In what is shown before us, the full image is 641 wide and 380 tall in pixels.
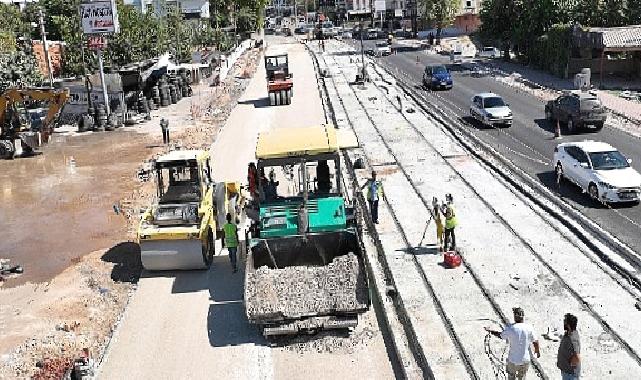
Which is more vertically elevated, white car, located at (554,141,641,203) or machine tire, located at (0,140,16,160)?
white car, located at (554,141,641,203)

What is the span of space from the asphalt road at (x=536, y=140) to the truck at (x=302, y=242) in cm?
760

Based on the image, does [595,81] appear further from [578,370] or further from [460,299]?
[578,370]

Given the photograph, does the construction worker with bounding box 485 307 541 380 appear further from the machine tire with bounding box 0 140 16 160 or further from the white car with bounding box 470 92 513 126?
the machine tire with bounding box 0 140 16 160

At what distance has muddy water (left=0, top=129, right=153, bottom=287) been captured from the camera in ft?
64.8

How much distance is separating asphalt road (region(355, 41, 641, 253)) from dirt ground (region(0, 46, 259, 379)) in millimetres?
12584

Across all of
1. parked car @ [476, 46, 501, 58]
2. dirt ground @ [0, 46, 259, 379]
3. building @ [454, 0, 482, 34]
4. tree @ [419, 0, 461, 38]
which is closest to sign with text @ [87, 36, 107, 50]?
dirt ground @ [0, 46, 259, 379]

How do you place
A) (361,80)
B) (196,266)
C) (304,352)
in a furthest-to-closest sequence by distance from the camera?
1. (361,80)
2. (196,266)
3. (304,352)

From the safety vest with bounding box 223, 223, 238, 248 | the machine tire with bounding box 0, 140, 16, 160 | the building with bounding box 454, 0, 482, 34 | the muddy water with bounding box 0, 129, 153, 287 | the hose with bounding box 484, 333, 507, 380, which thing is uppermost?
the building with bounding box 454, 0, 482, 34

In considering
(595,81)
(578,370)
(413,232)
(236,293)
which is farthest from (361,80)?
(578,370)

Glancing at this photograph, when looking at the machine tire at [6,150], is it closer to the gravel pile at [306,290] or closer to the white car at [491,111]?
the white car at [491,111]

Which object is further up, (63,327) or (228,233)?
(228,233)

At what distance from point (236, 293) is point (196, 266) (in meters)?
1.68

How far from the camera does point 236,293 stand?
608 inches

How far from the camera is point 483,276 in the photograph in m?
15.2
